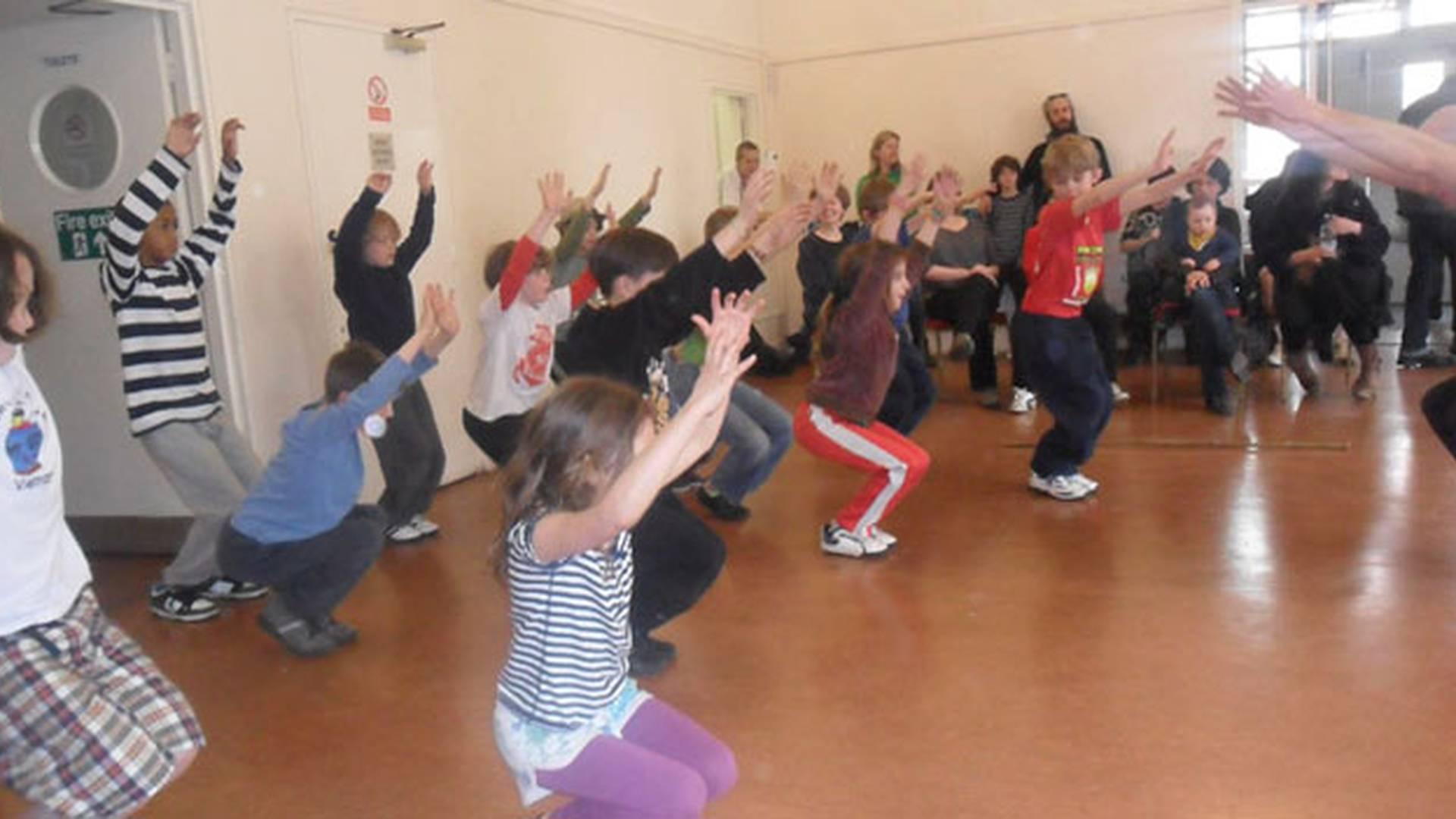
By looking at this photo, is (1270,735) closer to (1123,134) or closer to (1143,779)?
(1143,779)

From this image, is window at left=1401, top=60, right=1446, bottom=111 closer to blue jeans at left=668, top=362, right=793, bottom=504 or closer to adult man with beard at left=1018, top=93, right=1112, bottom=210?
adult man with beard at left=1018, top=93, right=1112, bottom=210

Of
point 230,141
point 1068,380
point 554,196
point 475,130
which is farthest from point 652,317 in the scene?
point 475,130

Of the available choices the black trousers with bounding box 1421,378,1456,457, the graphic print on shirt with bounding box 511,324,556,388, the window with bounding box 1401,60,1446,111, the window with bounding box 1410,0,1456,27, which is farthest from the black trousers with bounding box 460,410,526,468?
the window with bounding box 1410,0,1456,27

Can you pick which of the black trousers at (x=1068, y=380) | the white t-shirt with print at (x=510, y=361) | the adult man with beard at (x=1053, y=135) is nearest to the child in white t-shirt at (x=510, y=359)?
the white t-shirt with print at (x=510, y=361)

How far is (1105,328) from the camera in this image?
7285 mm

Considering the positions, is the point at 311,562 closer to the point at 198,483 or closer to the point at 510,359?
the point at 198,483

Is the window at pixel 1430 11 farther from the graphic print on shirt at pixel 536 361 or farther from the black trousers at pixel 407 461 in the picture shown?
the black trousers at pixel 407 461

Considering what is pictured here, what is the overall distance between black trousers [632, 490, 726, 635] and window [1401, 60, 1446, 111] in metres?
7.83

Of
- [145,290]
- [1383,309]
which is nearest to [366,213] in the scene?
[145,290]

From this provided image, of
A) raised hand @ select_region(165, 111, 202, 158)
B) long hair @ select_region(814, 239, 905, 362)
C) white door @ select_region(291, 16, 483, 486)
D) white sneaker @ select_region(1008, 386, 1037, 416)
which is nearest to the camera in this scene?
raised hand @ select_region(165, 111, 202, 158)

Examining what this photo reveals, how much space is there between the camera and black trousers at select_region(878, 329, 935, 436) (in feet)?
17.4

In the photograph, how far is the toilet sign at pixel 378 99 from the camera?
5445 mm

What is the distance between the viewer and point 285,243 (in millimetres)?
5070

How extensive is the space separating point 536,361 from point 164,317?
50.0 inches
